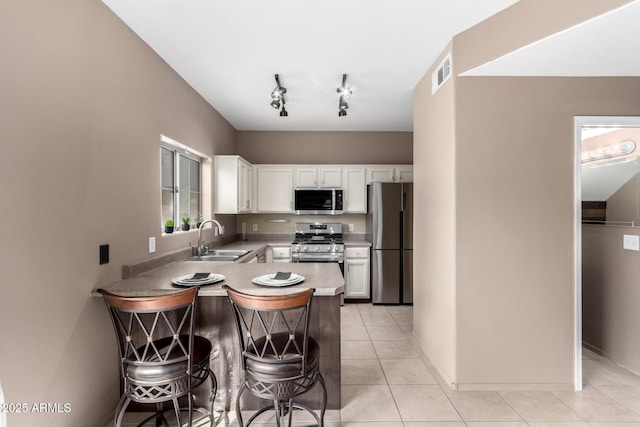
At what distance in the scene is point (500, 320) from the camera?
2367mm

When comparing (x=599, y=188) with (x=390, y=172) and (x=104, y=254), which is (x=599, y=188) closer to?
(x=390, y=172)

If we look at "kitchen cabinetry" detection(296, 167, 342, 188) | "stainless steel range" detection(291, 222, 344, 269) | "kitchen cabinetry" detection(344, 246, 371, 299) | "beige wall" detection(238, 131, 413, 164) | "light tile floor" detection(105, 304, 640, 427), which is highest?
"beige wall" detection(238, 131, 413, 164)

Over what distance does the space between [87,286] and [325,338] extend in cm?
146

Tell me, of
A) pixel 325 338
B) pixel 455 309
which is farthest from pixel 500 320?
pixel 325 338

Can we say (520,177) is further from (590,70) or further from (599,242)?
(599,242)

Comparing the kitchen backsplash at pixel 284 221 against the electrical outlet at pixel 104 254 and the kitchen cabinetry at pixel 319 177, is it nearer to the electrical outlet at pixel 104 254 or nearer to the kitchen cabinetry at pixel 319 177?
the kitchen cabinetry at pixel 319 177

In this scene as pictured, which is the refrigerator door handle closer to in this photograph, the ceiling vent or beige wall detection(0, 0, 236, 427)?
the ceiling vent

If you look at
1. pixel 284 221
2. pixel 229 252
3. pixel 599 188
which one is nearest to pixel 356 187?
pixel 284 221

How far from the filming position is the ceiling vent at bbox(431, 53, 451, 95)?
242 centimetres

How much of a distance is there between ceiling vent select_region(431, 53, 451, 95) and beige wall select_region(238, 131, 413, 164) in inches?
91.0

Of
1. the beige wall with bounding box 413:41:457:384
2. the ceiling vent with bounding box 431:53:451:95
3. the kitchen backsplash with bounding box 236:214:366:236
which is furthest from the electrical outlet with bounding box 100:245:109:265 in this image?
the kitchen backsplash with bounding box 236:214:366:236

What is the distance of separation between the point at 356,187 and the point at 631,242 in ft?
9.99

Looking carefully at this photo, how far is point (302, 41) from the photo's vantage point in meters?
2.36

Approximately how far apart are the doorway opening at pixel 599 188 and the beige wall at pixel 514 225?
0.06 m
